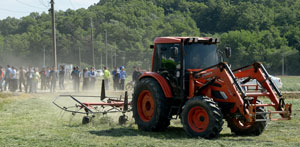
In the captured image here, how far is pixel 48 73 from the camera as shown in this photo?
34.3 meters

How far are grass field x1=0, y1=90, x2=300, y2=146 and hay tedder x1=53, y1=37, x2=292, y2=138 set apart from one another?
361mm

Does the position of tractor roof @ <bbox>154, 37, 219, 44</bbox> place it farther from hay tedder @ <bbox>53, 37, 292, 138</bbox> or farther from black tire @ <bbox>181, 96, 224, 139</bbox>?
black tire @ <bbox>181, 96, 224, 139</bbox>

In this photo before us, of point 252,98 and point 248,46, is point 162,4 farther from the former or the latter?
point 252,98

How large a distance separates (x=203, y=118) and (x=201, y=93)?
0.83m

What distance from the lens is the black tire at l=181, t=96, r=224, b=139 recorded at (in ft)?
35.0

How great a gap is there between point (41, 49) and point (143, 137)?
11784cm

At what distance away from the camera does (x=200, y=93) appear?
1171 cm

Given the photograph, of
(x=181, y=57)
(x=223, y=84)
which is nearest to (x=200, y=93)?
(x=223, y=84)

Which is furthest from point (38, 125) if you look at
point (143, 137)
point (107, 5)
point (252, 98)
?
point (107, 5)

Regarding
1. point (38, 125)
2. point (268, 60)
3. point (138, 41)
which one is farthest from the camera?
point (138, 41)

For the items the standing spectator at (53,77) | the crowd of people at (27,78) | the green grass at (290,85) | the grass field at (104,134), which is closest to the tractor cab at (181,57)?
the grass field at (104,134)

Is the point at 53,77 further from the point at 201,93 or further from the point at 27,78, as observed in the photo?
the point at 201,93

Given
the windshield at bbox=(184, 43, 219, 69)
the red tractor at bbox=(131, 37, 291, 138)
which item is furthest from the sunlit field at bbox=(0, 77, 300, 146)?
the windshield at bbox=(184, 43, 219, 69)

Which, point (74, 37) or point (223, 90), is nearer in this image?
point (223, 90)
